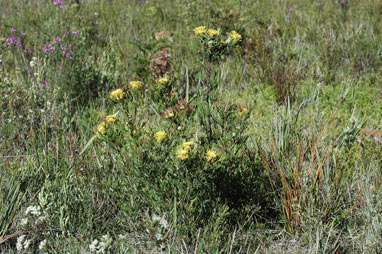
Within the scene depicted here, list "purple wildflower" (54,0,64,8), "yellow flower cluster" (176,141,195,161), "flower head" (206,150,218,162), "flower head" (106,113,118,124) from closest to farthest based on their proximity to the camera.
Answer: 1. "yellow flower cluster" (176,141,195,161)
2. "flower head" (206,150,218,162)
3. "flower head" (106,113,118,124)
4. "purple wildflower" (54,0,64,8)

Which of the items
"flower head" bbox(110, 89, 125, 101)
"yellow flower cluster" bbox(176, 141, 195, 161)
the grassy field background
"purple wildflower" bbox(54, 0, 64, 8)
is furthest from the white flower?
"purple wildflower" bbox(54, 0, 64, 8)

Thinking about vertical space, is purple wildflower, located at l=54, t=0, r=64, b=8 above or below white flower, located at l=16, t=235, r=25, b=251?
above

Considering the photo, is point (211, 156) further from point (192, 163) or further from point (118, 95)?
point (118, 95)

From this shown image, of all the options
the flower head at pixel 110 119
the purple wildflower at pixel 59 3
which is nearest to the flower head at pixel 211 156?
the flower head at pixel 110 119

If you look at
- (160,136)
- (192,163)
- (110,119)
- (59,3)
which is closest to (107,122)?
(110,119)

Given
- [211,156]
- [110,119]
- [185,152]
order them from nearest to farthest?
[185,152]
[211,156]
[110,119]

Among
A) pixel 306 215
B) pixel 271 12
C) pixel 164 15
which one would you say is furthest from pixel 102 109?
pixel 271 12

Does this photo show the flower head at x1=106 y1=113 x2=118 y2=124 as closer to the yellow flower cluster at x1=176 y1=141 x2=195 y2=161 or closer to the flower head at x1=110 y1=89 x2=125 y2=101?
the flower head at x1=110 y1=89 x2=125 y2=101

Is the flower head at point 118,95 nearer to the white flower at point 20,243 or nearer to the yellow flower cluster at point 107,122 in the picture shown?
the yellow flower cluster at point 107,122

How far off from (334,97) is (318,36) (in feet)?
3.86

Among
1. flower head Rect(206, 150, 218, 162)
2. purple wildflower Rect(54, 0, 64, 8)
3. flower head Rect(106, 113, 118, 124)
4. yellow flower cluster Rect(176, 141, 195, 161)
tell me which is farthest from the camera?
purple wildflower Rect(54, 0, 64, 8)

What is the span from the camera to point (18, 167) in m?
2.52

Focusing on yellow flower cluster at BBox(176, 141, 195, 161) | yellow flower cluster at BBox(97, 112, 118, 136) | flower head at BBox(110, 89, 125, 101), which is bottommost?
yellow flower cluster at BBox(176, 141, 195, 161)

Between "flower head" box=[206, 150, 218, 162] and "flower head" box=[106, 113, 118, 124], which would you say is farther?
"flower head" box=[106, 113, 118, 124]
